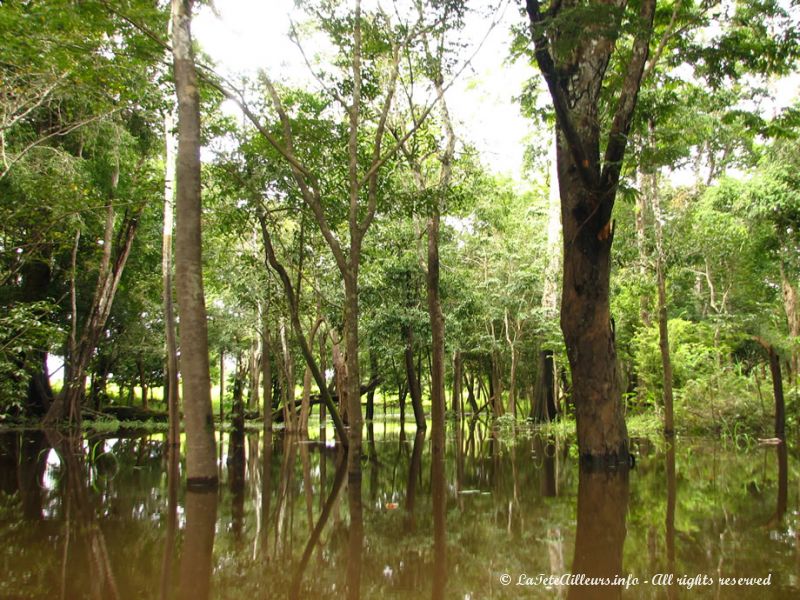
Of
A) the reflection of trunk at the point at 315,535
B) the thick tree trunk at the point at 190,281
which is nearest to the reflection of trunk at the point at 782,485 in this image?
the reflection of trunk at the point at 315,535

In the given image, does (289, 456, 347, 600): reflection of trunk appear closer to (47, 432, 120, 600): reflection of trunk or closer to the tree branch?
(47, 432, 120, 600): reflection of trunk

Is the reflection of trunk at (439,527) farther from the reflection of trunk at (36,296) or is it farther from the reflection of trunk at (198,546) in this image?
the reflection of trunk at (36,296)

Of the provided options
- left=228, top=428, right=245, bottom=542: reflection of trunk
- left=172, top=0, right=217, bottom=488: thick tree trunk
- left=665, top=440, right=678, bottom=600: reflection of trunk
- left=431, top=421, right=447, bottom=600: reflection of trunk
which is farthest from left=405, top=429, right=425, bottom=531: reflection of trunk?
left=172, top=0, right=217, bottom=488: thick tree trunk

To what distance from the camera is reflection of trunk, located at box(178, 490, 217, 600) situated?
11.3ft

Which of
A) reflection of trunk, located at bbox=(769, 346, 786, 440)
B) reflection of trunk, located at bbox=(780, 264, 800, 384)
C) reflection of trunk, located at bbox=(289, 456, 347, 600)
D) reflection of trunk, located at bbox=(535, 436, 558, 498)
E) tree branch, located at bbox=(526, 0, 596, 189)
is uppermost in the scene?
tree branch, located at bbox=(526, 0, 596, 189)

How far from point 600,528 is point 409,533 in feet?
5.07

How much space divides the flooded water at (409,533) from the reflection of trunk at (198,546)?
0.06ft

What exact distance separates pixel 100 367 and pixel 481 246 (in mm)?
18389

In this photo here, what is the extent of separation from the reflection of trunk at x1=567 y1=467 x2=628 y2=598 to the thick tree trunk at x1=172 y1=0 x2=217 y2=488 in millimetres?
4154

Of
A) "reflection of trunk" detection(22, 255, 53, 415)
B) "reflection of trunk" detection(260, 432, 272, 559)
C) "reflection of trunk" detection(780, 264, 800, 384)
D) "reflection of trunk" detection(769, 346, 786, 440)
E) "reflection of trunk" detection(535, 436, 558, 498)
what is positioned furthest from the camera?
"reflection of trunk" detection(22, 255, 53, 415)

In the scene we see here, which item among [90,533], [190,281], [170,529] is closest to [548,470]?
[190,281]

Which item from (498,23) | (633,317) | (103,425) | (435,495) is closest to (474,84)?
(498,23)

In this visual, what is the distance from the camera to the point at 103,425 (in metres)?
24.4

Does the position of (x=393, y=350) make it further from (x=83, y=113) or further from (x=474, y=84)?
(x=83, y=113)
